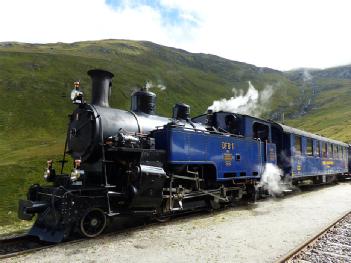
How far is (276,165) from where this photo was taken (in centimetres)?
1576

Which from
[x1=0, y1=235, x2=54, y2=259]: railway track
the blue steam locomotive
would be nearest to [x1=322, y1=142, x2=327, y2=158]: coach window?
the blue steam locomotive

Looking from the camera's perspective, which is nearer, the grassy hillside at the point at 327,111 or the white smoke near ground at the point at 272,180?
the white smoke near ground at the point at 272,180

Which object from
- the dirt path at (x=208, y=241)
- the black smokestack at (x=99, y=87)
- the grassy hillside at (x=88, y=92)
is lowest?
the dirt path at (x=208, y=241)

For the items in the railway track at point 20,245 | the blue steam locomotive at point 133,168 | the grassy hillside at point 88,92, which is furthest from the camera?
the grassy hillside at point 88,92

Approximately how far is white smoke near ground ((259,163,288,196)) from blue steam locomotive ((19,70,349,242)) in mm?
1521

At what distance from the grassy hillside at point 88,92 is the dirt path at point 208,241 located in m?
6.44

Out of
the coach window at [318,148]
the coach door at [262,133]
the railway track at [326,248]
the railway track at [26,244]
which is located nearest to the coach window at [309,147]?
the coach window at [318,148]

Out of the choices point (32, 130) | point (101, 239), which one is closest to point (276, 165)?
point (101, 239)

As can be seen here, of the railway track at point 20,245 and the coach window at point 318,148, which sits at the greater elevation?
the coach window at point 318,148

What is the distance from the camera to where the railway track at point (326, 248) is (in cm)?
655

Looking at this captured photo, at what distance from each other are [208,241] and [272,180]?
8.28 meters

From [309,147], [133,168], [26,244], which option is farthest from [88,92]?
[26,244]

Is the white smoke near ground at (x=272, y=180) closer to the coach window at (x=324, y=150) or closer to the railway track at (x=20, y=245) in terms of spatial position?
the coach window at (x=324, y=150)

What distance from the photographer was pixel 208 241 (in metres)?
7.82
